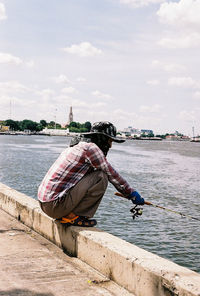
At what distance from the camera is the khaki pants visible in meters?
4.06

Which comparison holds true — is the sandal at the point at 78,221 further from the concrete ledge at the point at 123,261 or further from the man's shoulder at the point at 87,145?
the man's shoulder at the point at 87,145

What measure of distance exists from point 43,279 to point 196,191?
1700 centimetres

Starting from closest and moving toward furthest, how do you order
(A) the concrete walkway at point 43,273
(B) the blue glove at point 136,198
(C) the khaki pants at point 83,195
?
(A) the concrete walkway at point 43,273, (C) the khaki pants at point 83,195, (B) the blue glove at point 136,198

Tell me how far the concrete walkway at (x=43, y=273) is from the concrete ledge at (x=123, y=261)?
89mm

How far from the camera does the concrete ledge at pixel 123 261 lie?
2891 mm

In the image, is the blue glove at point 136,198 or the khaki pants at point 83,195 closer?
the khaki pants at point 83,195

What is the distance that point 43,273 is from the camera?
353cm

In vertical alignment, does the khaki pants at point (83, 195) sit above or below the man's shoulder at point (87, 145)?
below

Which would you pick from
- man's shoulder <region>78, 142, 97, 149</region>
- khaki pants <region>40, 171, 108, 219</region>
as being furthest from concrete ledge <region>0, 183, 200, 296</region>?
→ man's shoulder <region>78, 142, 97, 149</region>

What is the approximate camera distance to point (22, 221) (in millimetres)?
5375

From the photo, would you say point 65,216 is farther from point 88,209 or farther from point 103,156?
point 103,156

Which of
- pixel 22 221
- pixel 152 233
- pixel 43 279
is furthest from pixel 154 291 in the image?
pixel 152 233

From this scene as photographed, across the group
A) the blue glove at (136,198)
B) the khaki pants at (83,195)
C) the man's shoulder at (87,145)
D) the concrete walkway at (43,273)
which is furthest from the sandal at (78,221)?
the man's shoulder at (87,145)

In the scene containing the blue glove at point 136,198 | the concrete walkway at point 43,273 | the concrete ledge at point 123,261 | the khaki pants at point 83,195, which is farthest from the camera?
the blue glove at point 136,198
